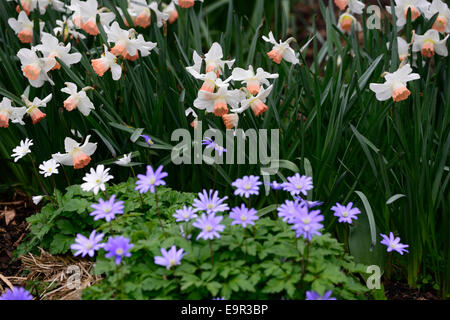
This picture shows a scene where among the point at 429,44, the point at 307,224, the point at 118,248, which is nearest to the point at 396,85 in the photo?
the point at 429,44

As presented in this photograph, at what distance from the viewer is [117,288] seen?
1634 mm

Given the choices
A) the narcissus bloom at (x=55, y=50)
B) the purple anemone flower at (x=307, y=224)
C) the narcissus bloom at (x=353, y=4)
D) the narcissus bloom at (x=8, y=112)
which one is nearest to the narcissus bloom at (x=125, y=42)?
the narcissus bloom at (x=55, y=50)

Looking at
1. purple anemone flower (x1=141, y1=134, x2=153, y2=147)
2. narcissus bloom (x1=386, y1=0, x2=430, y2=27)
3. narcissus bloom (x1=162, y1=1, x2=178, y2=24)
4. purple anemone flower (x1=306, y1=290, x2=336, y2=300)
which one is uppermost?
narcissus bloom (x1=386, y1=0, x2=430, y2=27)

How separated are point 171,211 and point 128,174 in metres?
0.55

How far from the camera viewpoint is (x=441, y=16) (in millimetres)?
2406

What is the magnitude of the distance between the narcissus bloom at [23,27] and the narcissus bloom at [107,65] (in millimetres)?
570

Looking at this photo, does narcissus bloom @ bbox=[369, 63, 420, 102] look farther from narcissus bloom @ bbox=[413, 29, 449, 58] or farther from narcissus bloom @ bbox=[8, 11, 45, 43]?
narcissus bloom @ bbox=[8, 11, 45, 43]

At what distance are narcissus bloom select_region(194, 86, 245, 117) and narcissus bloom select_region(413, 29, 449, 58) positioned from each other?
34.4 inches

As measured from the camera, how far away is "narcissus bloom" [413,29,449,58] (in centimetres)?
235

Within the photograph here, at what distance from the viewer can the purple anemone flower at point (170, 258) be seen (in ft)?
5.17

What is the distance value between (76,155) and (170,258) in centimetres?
83

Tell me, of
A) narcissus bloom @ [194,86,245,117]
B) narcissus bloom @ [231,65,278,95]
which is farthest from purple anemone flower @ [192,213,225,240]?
narcissus bloom @ [231,65,278,95]

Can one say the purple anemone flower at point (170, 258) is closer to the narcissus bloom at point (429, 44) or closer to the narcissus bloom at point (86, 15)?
the narcissus bloom at point (86, 15)
